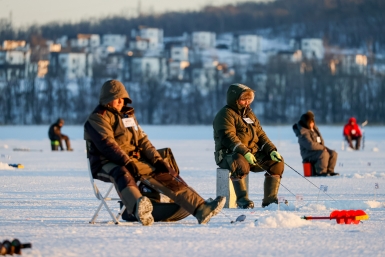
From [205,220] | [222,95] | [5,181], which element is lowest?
[222,95]

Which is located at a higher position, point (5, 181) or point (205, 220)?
point (205, 220)

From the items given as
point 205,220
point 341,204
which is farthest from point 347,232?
point 341,204

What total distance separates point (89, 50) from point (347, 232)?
160847 mm

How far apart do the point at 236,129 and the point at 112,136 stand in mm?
2209

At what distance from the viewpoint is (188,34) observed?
18725 cm

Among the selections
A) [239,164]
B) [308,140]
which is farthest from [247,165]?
[308,140]

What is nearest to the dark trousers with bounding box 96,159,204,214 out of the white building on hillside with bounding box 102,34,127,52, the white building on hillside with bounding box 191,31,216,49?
the white building on hillside with bounding box 102,34,127,52

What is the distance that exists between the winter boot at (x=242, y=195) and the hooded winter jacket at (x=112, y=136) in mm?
1764

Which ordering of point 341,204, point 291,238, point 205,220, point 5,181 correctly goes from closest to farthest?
1. point 291,238
2. point 205,220
3. point 341,204
4. point 5,181

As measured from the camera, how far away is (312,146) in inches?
601

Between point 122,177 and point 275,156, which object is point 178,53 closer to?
point 275,156

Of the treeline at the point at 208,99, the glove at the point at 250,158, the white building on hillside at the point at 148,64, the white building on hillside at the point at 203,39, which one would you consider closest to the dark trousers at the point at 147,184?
the glove at the point at 250,158

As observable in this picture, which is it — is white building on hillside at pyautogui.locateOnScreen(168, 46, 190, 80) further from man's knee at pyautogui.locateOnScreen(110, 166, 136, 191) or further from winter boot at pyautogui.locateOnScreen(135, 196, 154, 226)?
winter boot at pyautogui.locateOnScreen(135, 196, 154, 226)

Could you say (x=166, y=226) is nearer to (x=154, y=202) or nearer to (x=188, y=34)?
(x=154, y=202)
